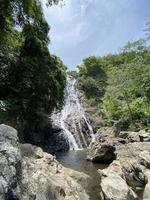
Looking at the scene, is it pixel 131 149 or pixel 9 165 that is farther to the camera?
pixel 131 149

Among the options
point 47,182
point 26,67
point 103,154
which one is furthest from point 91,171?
point 26,67

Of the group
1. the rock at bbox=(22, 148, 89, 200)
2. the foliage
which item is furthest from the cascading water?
the rock at bbox=(22, 148, 89, 200)

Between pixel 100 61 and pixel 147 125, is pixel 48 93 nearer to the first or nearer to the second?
pixel 147 125

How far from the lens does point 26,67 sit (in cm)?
2005

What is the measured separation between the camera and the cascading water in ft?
87.6

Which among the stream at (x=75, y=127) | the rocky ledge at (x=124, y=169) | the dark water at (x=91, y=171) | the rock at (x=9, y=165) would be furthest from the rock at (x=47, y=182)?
the stream at (x=75, y=127)

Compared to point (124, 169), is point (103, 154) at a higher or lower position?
higher

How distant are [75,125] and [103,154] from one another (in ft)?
41.5

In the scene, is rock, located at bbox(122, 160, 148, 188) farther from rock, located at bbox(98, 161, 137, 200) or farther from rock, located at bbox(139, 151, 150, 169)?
rock, located at bbox(98, 161, 137, 200)

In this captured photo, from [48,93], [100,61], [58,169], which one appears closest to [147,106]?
[48,93]

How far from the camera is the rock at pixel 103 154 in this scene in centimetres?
1644

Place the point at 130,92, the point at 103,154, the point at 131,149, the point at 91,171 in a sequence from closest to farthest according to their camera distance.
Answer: the point at 91,171 < the point at 131,149 < the point at 103,154 < the point at 130,92

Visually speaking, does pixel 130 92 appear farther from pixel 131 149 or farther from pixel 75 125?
pixel 131 149

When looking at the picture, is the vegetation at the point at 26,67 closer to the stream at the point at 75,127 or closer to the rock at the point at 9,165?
the stream at the point at 75,127
